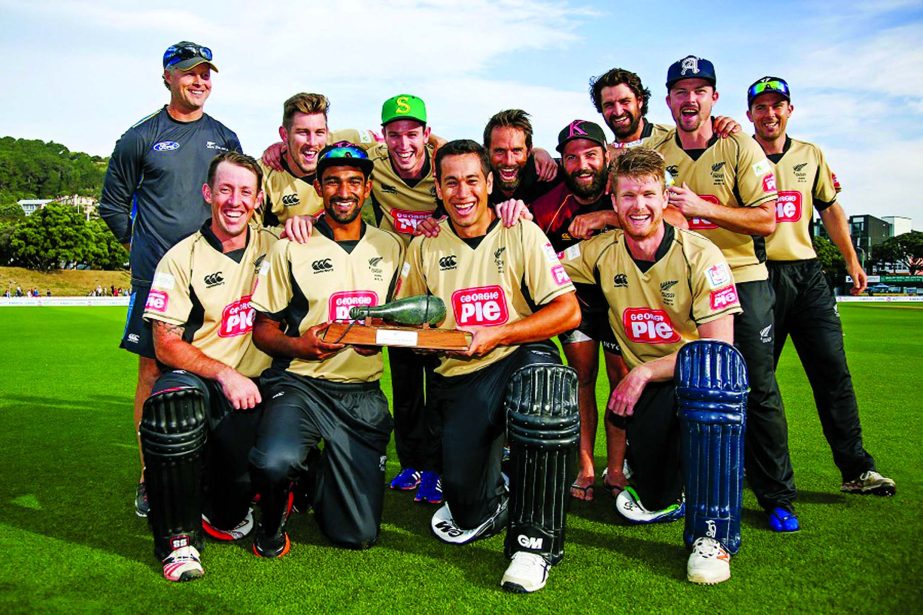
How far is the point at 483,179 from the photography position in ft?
13.0

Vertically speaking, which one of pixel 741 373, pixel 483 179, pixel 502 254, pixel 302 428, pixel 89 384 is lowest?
pixel 89 384

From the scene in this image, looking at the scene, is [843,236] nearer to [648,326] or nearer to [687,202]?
[687,202]

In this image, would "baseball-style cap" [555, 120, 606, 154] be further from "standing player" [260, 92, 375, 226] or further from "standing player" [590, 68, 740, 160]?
"standing player" [260, 92, 375, 226]

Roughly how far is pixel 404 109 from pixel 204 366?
222 cm

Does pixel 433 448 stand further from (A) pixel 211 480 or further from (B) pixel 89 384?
(B) pixel 89 384

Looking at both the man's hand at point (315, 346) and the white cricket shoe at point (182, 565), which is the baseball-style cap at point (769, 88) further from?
the white cricket shoe at point (182, 565)

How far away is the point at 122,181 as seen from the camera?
479 centimetres

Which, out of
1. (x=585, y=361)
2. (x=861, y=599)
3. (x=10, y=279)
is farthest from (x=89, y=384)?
(x=10, y=279)

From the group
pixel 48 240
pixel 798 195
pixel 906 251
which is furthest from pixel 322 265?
pixel 906 251

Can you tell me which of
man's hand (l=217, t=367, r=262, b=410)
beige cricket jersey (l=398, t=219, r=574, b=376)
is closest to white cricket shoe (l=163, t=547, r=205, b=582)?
man's hand (l=217, t=367, r=262, b=410)

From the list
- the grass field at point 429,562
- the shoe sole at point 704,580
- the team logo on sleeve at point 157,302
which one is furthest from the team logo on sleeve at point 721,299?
the team logo on sleeve at point 157,302

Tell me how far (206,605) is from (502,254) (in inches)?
89.9

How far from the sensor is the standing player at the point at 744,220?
3.96 meters

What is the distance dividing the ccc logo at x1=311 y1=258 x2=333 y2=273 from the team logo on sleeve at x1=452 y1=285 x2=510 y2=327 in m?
0.76
